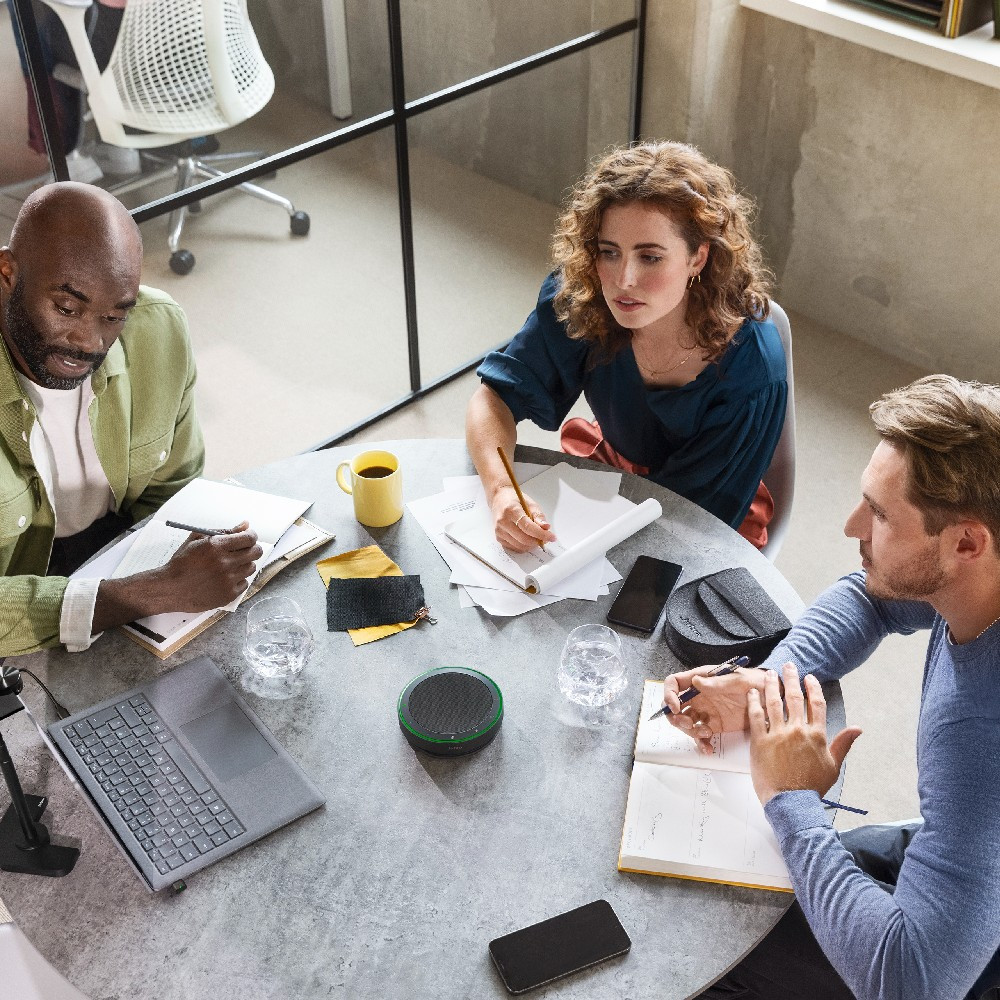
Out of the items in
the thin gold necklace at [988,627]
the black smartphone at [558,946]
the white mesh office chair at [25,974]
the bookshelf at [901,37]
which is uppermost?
the bookshelf at [901,37]

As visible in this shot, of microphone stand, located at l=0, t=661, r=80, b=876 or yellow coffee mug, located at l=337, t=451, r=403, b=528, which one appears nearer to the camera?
microphone stand, located at l=0, t=661, r=80, b=876

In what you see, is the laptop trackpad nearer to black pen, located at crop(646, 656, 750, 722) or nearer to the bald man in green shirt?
the bald man in green shirt

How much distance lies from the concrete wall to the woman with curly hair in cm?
141

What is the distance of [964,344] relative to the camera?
140 inches

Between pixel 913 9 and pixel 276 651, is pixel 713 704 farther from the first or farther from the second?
pixel 913 9

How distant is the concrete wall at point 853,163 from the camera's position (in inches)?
132

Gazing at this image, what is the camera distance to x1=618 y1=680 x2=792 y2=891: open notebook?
1.43 metres

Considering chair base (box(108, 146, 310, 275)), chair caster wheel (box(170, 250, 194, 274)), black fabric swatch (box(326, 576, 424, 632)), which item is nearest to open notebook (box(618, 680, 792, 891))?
black fabric swatch (box(326, 576, 424, 632))

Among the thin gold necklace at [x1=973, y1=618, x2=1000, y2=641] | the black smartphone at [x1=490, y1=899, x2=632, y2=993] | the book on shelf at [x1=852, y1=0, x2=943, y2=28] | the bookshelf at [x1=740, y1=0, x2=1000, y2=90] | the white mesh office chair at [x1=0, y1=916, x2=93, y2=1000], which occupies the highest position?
the book on shelf at [x1=852, y1=0, x2=943, y2=28]

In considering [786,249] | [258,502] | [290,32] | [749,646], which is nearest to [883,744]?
[749,646]

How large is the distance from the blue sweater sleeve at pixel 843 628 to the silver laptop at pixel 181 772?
0.69m

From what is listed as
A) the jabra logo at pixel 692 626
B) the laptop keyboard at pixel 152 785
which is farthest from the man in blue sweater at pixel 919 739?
the laptop keyboard at pixel 152 785

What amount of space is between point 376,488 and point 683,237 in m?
0.71

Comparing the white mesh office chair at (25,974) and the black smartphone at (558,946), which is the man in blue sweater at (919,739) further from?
the white mesh office chair at (25,974)
